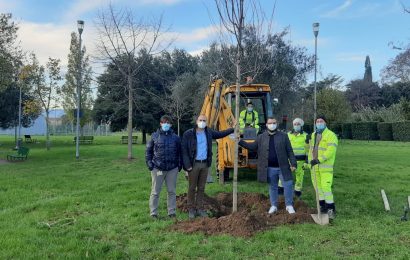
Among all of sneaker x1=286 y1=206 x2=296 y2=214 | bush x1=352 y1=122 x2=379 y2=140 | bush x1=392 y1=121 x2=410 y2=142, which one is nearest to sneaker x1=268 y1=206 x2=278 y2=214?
sneaker x1=286 y1=206 x2=296 y2=214

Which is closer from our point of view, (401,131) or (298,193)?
(298,193)

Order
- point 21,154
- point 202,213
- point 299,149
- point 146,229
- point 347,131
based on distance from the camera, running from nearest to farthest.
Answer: point 146,229 → point 202,213 → point 299,149 → point 21,154 → point 347,131

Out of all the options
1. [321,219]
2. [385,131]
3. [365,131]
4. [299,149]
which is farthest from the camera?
[365,131]

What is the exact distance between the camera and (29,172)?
1591cm

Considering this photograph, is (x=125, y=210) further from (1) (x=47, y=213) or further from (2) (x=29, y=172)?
(2) (x=29, y=172)

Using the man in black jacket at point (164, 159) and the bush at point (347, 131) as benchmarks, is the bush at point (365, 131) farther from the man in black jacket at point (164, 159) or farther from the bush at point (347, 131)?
the man in black jacket at point (164, 159)

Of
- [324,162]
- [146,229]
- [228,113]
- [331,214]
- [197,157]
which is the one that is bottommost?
[146,229]

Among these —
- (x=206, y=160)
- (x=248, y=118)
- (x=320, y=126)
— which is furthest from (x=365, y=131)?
(x=206, y=160)

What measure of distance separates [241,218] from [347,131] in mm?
42631

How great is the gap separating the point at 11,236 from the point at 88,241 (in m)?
1.26

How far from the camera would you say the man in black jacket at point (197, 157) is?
790 centimetres

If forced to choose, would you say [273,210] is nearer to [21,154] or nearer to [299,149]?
[299,149]

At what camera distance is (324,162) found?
797cm

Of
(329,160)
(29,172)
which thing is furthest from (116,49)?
(329,160)
